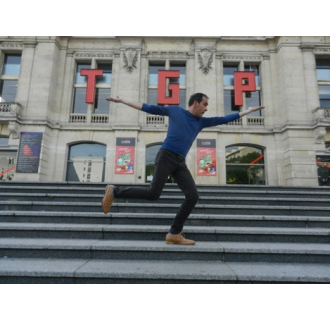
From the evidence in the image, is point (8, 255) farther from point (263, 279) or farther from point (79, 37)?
point (79, 37)

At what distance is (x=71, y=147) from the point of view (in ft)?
45.4

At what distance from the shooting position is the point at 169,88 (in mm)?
13703

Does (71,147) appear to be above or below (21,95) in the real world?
below

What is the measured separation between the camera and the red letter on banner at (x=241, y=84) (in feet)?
45.3

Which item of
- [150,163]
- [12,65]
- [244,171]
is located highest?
[12,65]

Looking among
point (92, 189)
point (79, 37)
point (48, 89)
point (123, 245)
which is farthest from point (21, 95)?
point (123, 245)

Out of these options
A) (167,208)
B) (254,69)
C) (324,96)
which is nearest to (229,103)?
(254,69)

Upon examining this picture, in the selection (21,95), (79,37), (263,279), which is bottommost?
(263,279)

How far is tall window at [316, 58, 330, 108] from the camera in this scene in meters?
13.6

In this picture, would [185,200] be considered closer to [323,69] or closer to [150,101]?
[150,101]

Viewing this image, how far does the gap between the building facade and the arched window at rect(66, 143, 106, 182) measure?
0.06m

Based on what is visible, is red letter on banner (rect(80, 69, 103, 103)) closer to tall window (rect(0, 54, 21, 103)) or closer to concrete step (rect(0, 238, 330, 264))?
tall window (rect(0, 54, 21, 103))

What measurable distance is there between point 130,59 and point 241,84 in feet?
22.3

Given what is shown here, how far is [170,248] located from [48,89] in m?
13.2
